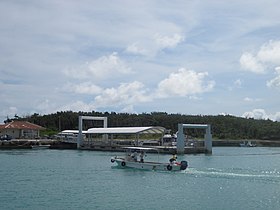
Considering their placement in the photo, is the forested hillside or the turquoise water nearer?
the turquoise water

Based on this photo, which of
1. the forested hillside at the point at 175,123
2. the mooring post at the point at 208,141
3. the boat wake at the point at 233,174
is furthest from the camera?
the forested hillside at the point at 175,123

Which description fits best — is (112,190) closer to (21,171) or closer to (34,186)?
(34,186)

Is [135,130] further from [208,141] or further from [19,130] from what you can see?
[19,130]

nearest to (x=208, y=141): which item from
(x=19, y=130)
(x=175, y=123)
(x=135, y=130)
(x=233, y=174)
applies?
(x=135, y=130)

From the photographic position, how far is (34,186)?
3231 cm

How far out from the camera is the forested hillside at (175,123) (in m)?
133

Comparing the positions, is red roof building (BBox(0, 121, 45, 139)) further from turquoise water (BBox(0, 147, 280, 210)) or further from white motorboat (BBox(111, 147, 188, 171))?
white motorboat (BBox(111, 147, 188, 171))

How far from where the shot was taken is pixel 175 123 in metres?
134

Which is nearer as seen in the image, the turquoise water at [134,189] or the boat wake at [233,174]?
the turquoise water at [134,189]

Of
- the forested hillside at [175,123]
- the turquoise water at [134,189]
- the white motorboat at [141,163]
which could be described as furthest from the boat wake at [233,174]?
the forested hillside at [175,123]

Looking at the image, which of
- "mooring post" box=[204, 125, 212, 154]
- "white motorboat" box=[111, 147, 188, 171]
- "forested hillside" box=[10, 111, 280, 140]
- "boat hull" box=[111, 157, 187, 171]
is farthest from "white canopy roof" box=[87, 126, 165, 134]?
"forested hillside" box=[10, 111, 280, 140]

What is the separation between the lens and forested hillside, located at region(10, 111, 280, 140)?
438ft

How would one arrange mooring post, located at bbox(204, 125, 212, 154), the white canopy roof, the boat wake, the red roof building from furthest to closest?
the red roof building → the white canopy roof → mooring post, located at bbox(204, 125, 212, 154) → the boat wake

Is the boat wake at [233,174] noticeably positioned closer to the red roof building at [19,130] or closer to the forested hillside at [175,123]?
the red roof building at [19,130]
